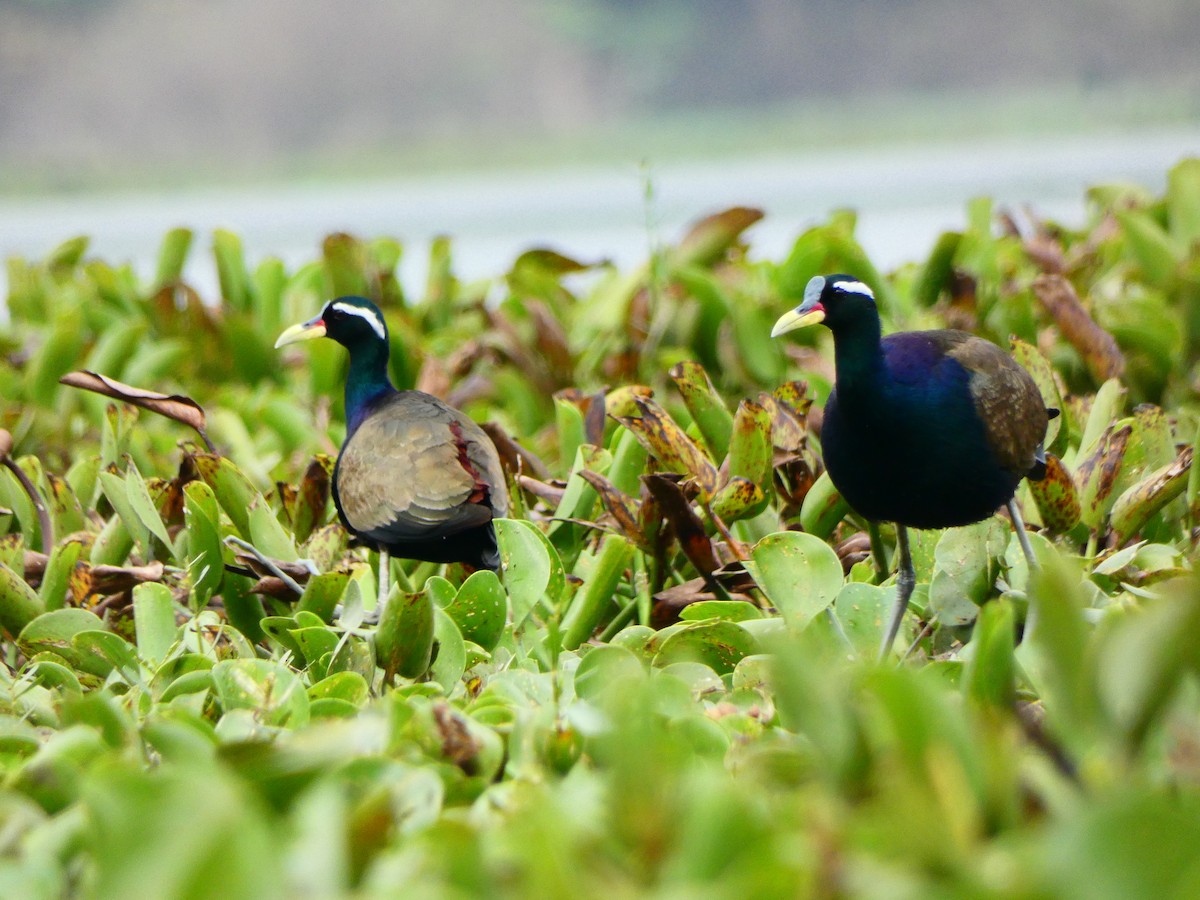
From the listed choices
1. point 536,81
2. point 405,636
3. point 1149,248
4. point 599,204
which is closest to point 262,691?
point 405,636

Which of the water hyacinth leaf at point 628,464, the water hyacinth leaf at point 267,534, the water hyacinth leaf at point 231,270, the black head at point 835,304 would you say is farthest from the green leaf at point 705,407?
the water hyacinth leaf at point 231,270

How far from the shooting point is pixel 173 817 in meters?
1.07

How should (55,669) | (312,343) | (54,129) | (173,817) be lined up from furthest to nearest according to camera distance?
(54,129) < (312,343) < (55,669) < (173,817)

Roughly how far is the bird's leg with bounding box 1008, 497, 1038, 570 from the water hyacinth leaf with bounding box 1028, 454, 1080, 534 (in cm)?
6

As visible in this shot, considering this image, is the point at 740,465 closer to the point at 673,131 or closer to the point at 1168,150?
the point at 1168,150

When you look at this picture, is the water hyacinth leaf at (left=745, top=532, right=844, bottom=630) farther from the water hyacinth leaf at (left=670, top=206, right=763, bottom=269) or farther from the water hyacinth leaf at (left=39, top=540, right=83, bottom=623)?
the water hyacinth leaf at (left=670, top=206, right=763, bottom=269)

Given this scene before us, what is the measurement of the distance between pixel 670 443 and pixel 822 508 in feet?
1.04

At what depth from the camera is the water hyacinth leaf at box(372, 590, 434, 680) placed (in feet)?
6.61

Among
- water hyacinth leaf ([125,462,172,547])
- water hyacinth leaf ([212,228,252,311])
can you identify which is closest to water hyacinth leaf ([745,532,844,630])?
water hyacinth leaf ([125,462,172,547])

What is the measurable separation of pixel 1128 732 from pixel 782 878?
31cm

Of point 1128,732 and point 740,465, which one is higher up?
point 1128,732

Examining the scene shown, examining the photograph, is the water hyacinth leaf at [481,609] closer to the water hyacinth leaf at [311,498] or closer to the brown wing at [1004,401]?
the water hyacinth leaf at [311,498]

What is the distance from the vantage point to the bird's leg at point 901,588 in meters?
2.21

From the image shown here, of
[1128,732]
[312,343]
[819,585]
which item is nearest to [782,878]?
[1128,732]
